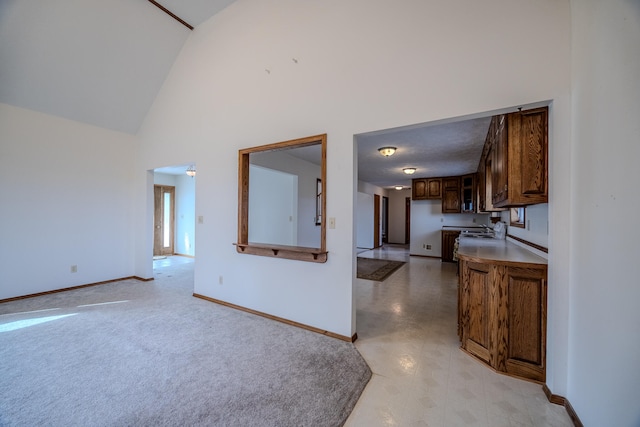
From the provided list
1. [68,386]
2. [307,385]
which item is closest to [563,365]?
[307,385]

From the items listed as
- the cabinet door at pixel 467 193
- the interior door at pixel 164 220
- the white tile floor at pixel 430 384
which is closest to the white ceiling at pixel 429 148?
the cabinet door at pixel 467 193

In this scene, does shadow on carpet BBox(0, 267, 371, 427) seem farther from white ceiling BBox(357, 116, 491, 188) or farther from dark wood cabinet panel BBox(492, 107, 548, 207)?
white ceiling BBox(357, 116, 491, 188)

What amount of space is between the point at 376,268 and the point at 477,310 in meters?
3.63

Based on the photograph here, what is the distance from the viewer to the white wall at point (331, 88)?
5.79ft

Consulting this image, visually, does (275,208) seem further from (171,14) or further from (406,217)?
(406,217)

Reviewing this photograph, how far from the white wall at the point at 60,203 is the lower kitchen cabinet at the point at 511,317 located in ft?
18.1

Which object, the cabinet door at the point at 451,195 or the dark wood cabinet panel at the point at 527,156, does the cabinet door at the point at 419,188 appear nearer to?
the cabinet door at the point at 451,195

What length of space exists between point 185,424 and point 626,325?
227cm

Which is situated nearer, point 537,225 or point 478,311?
point 478,311

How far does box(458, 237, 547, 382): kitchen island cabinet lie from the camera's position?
1794mm

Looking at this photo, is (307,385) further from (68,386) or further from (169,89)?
(169,89)

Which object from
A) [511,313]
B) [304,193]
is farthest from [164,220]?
[511,313]

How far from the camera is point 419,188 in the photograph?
23.9ft

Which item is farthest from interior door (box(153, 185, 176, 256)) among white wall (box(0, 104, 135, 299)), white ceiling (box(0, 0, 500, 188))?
white ceiling (box(0, 0, 500, 188))
